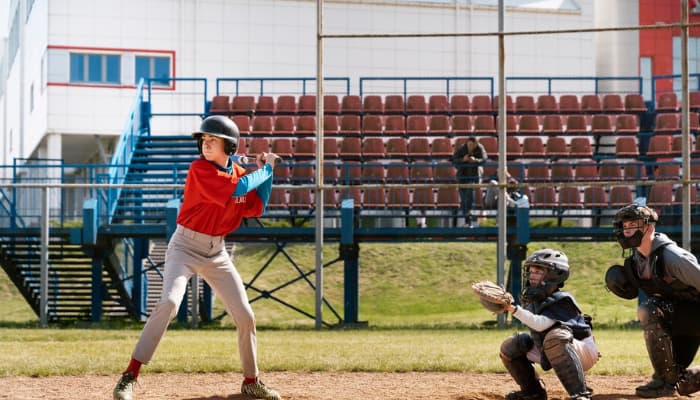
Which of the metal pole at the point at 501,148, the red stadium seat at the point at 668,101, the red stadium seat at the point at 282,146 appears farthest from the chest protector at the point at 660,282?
the red stadium seat at the point at 668,101

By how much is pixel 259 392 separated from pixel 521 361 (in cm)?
201

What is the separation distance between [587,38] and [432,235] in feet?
52.1

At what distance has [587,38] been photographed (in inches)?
1297

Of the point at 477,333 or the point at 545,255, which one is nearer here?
the point at 545,255

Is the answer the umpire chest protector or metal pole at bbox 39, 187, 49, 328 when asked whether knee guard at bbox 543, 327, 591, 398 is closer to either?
the umpire chest protector

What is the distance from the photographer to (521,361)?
26.0 feet

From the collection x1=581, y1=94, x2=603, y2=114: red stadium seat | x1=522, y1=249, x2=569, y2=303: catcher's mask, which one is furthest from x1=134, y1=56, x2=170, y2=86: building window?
x1=522, y1=249, x2=569, y2=303: catcher's mask

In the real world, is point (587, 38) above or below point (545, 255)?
above

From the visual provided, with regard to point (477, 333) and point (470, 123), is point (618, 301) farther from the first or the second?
point (477, 333)

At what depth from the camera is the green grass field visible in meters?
10.9

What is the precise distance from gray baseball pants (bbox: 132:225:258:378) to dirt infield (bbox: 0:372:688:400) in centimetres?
56

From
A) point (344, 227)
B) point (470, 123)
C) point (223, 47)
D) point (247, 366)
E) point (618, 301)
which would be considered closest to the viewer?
point (247, 366)

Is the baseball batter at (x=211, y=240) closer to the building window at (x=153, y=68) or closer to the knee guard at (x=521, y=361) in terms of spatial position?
the knee guard at (x=521, y=361)

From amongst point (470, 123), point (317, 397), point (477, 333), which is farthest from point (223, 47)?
point (317, 397)
